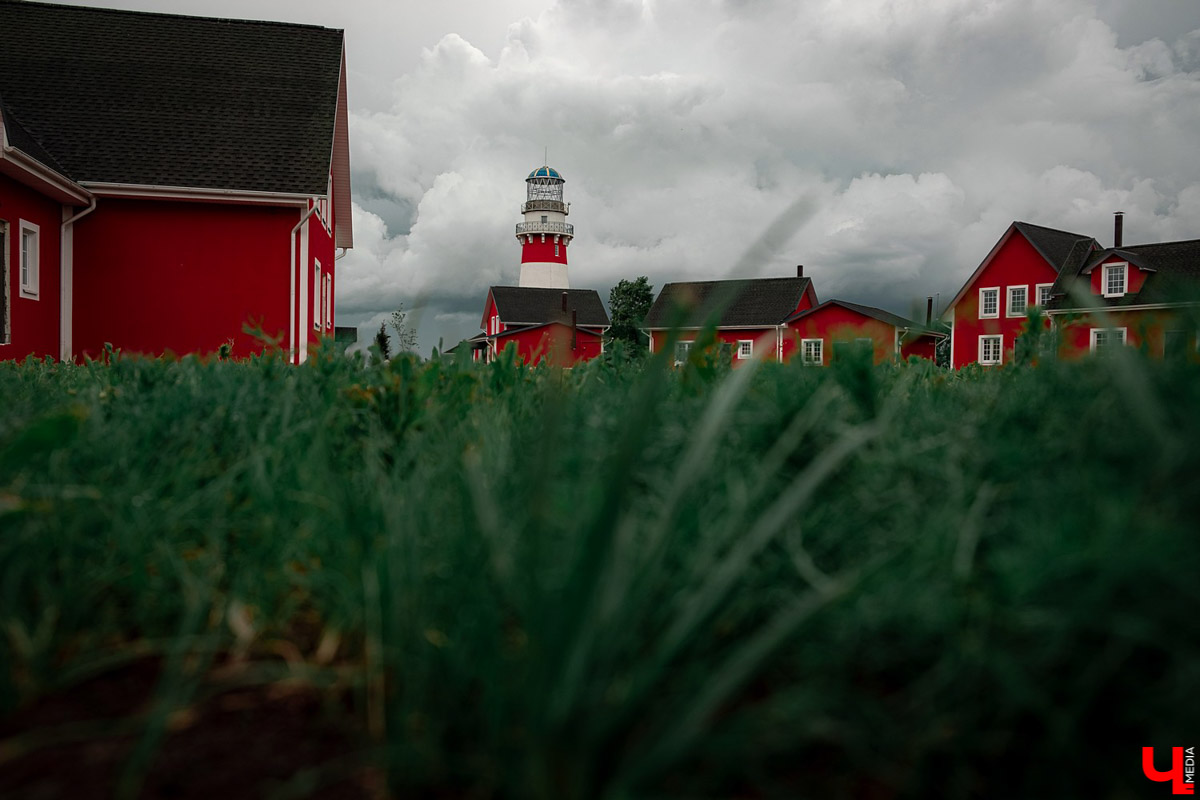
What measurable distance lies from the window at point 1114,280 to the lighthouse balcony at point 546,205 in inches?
1309

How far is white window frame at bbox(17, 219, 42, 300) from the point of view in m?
13.0

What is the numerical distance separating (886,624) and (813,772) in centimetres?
20

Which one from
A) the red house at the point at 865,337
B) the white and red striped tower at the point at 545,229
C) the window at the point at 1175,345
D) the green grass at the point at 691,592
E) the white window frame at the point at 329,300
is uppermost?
the white and red striped tower at the point at 545,229

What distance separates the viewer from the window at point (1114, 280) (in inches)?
1412

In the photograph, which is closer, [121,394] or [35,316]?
[121,394]

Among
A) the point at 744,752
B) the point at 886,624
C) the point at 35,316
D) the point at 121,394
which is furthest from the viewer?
the point at 35,316

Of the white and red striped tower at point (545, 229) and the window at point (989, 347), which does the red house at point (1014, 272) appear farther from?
the white and red striped tower at point (545, 229)

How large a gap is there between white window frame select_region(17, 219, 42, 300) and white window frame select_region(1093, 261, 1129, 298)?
37754 mm

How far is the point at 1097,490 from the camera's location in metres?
1.07

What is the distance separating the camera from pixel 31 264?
13320mm

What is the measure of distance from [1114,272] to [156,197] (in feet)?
124

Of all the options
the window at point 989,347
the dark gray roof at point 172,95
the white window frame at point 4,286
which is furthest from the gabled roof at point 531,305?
the white window frame at point 4,286

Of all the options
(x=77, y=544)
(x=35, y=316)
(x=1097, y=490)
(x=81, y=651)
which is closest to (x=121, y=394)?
(x=77, y=544)

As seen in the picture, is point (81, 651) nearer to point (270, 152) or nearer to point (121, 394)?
point (121, 394)
